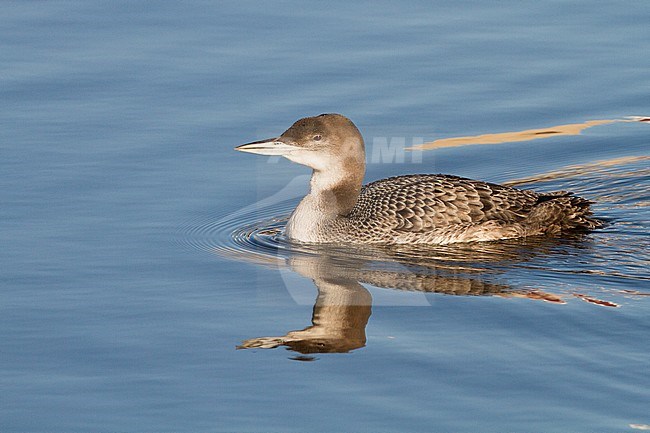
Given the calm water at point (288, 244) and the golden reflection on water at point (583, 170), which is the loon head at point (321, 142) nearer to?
the calm water at point (288, 244)

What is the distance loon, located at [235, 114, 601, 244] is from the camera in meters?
10.4

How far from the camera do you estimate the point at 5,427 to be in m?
6.95

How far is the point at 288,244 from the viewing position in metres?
10.5

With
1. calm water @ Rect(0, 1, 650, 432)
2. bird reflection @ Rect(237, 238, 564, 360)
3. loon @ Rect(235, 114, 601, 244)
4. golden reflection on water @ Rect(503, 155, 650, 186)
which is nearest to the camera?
calm water @ Rect(0, 1, 650, 432)

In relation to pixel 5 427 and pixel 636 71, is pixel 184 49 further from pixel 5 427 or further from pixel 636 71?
pixel 5 427

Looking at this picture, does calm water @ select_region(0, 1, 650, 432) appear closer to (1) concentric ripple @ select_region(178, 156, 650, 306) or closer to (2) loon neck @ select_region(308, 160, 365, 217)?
(1) concentric ripple @ select_region(178, 156, 650, 306)

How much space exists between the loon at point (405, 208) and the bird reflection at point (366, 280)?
157mm

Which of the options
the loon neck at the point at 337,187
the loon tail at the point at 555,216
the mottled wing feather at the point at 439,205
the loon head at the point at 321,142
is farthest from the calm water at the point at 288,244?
the loon head at the point at 321,142

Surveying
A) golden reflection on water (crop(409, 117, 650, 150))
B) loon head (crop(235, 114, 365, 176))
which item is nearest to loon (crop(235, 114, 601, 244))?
loon head (crop(235, 114, 365, 176))

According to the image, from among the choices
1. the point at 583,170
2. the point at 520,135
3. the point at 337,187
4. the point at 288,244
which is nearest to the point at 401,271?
the point at 288,244

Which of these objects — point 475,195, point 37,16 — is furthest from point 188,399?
point 37,16

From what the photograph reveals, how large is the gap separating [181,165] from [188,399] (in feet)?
14.5

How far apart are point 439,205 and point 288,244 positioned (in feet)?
3.88

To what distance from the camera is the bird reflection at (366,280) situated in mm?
8266
